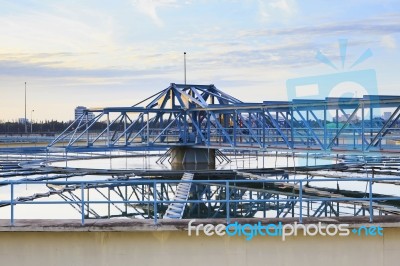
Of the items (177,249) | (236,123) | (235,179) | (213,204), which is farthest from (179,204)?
(236,123)

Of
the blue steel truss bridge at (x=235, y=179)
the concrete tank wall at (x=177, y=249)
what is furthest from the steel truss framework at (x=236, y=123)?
the concrete tank wall at (x=177, y=249)

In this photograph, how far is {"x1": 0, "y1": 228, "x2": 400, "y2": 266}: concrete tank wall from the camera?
11.3 m

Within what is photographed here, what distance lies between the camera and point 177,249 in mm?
11281

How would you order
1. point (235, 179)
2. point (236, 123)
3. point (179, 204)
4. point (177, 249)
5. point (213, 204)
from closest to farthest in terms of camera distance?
1. point (177, 249)
2. point (179, 204)
3. point (213, 204)
4. point (235, 179)
5. point (236, 123)

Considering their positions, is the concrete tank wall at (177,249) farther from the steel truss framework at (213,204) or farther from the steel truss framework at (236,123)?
the steel truss framework at (236,123)

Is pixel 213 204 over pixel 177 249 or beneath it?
over

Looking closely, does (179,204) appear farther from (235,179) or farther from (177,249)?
(235,179)

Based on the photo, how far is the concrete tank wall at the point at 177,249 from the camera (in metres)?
11.3

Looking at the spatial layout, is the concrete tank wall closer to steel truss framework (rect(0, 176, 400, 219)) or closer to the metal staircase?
steel truss framework (rect(0, 176, 400, 219))

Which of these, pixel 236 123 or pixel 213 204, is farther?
pixel 236 123

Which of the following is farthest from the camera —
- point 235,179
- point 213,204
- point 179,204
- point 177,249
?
point 235,179

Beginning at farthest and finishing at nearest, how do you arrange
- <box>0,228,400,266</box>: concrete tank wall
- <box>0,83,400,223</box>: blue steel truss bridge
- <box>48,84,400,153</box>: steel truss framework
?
<box>48,84,400,153</box>: steel truss framework → <box>0,83,400,223</box>: blue steel truss bridge → <box>0,228,400,266</box>: concrete tank wall

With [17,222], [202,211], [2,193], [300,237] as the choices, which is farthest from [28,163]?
[300,237]

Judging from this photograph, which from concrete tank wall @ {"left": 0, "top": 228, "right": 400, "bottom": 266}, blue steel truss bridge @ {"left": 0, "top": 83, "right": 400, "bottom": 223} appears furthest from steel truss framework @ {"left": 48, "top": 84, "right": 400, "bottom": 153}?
concrete tank wall @ {"left": 0, "top": 228, "right": 400, "bottom": 266}
